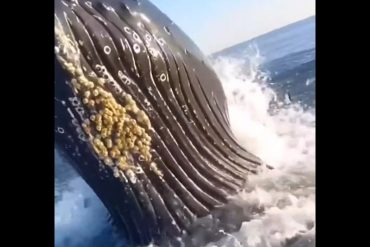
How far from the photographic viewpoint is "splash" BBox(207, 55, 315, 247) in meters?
1.53

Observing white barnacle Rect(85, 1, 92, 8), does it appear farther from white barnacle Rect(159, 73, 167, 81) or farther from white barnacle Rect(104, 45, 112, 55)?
white barnacle Rect(159, 73, 167, 81)

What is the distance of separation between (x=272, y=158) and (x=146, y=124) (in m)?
0.29

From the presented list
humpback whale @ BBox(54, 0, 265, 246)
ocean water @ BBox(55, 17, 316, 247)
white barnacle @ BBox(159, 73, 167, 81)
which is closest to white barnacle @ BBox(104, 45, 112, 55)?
humpback whale @ BBox(54, 0, 265, 246)

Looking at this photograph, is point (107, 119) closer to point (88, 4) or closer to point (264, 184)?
point (88, 4)

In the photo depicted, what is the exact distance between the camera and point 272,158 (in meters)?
1.55

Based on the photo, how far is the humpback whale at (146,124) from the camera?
4.82ft

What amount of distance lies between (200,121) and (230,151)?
99mm

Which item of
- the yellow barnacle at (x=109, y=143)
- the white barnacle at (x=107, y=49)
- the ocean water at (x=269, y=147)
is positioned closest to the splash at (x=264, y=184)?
→ the ocean water at (x=269, y=147)

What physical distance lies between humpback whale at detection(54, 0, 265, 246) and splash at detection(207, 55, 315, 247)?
1.0 inches

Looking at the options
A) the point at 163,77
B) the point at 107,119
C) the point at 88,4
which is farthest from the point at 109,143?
the point at 88,4

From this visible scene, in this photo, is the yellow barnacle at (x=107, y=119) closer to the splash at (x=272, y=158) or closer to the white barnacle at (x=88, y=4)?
the white barnacle at (x=88, y=4)

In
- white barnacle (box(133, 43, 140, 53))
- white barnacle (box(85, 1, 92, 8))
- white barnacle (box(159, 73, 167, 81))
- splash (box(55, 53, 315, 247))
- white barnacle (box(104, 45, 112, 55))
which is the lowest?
splash (box(55, 53, 315, 247))
